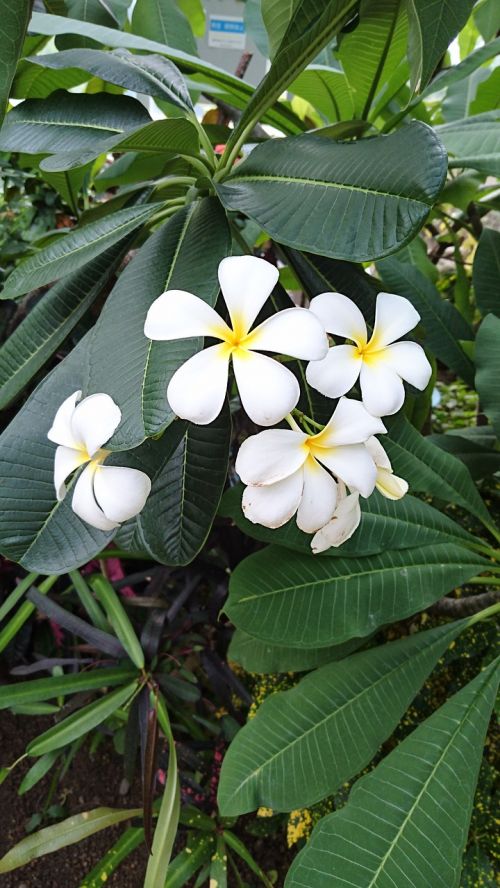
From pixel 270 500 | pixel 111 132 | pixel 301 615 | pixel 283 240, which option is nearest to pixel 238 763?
pixel 301 615

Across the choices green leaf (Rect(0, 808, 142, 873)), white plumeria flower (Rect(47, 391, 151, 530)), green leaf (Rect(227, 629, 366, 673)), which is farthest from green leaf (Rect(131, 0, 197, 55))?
green leaf (Rect(0, 808, 142, 873))

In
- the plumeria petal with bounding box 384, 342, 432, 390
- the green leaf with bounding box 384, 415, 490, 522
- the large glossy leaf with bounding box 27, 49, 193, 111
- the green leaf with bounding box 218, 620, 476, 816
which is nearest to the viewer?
the plumeria petal with bounding box 384, 342, 432, 390

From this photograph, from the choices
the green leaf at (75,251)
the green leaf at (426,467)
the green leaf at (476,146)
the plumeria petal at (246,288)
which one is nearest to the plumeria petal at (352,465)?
the plumeria petal at (246,288)

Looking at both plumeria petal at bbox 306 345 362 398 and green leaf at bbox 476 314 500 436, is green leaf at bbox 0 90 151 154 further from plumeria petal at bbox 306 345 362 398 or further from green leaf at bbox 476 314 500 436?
green leaf at bbox 476 314 500 436

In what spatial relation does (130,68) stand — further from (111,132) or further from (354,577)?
(354,577)

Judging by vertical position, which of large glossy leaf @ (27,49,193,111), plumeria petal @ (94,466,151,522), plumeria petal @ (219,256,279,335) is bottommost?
plumeria petal @ (94,466,151,522)

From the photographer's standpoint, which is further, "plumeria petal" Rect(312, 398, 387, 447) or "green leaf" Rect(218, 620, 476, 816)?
"green leaf" Rect(218, 620, 476, 816)

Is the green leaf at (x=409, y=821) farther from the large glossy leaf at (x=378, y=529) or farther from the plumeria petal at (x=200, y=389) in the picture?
the plumeria petal at (x=200, y=389)
